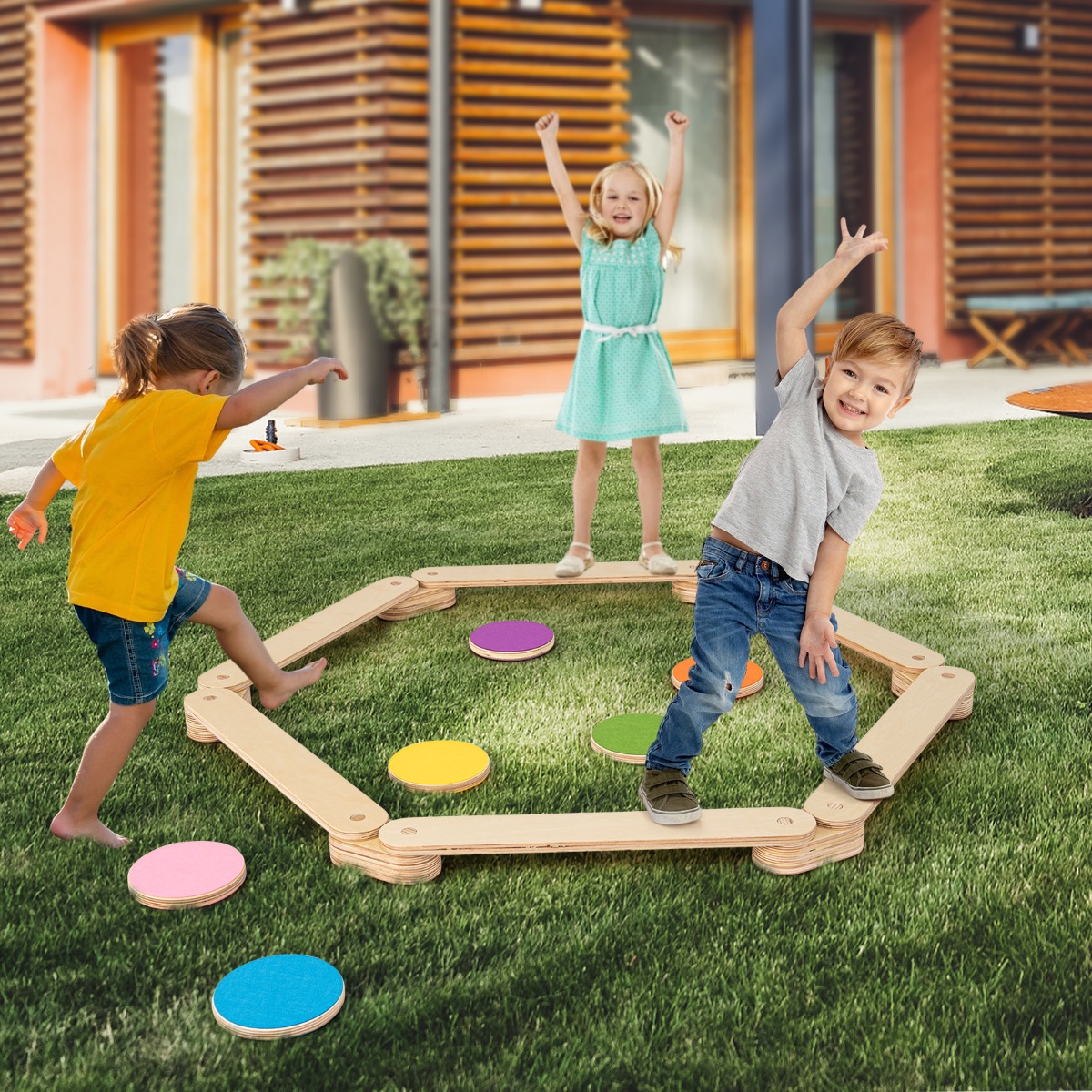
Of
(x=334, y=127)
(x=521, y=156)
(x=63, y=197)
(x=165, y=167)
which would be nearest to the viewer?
(x=334, y=127)

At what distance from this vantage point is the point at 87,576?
2.58m

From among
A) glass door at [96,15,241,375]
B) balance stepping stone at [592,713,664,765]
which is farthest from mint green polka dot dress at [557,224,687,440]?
glass door at [96,15,241,375]

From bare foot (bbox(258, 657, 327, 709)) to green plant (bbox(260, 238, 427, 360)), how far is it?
21.7ft

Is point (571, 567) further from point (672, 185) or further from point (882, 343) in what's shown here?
point (882, 343)

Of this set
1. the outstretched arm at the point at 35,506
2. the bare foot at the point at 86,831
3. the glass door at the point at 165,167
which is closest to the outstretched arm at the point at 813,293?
the outstretched arm at the point at 35,506

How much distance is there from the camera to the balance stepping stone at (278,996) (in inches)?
79.2

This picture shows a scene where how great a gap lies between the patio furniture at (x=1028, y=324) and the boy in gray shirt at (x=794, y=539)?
399 inches

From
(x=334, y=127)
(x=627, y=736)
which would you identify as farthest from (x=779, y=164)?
(x=627, y=736)

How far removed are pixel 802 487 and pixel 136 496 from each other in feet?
4.38

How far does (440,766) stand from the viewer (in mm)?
2938

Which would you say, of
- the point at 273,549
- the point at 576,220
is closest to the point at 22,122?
the point at 273,549

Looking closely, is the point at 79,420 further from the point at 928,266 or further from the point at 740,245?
the point at 928,266

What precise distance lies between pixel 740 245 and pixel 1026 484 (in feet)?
21.8

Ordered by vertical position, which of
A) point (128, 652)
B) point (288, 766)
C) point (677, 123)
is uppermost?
point (677, 123)
